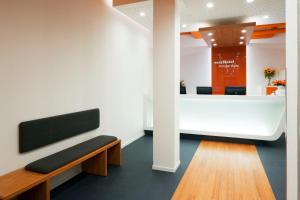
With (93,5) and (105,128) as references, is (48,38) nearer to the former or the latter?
(93,5)

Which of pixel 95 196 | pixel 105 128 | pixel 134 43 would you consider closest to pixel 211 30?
pixel 134 43

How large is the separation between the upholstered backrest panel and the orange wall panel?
6.31m

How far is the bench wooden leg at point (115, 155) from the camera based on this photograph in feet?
12.8

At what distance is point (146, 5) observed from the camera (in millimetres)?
4316

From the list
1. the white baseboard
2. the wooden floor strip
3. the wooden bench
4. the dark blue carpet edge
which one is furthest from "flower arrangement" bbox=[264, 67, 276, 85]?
the wooden bench

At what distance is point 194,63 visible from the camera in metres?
9.42

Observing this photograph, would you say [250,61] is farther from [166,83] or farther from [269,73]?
[166,83]

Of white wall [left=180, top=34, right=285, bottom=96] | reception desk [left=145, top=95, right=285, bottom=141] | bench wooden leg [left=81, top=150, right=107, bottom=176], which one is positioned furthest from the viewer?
white wall [left=180, top=34, right=285, bottom=96]

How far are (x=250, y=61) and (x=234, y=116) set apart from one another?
14.9 feet

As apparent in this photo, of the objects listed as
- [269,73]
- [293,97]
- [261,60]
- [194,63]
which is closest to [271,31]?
[261,60]

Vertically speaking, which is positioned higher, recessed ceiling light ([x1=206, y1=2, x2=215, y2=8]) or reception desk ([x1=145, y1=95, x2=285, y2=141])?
recessed ceiling light ([x1=206, y1=2, x2=215, y2=8])

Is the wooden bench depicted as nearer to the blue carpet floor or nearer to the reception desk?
the blue carpet floor

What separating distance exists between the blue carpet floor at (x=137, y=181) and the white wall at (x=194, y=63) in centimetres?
517

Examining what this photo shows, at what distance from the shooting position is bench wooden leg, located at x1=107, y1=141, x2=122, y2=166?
3914 millimetres
